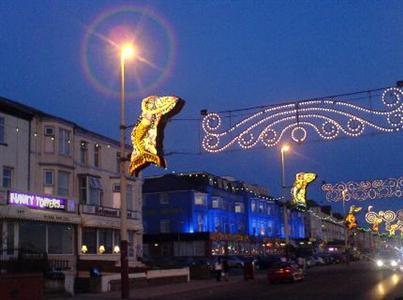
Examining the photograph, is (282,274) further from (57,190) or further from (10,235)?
(10,235)

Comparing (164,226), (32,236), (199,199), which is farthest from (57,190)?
(199,199)

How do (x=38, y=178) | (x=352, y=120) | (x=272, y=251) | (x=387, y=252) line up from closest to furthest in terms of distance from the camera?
(x=352, y=120) → (x=38, y=178) → (x=387, y=252) → (x=272, y=251)

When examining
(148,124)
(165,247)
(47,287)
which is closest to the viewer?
(148,124)

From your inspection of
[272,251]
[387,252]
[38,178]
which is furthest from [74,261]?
[272,251]

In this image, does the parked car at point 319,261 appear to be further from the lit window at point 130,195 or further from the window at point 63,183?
the window at point 63,183

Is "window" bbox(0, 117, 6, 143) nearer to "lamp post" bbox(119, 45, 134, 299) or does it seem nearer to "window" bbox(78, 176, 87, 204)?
"window" bbox(78, 176, 87, 204)

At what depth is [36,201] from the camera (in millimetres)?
39469

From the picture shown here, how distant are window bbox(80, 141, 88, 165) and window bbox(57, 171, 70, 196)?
2.28 m

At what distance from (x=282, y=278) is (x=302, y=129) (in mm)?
19214

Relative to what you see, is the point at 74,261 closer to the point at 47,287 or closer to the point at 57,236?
the point at 57,236

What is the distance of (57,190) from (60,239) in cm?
305

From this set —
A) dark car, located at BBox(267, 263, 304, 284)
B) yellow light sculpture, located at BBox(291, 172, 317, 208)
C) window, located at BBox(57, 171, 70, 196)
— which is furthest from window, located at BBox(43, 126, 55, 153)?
yellow light sculpture, located at BBox(291, 172, 317, 208)

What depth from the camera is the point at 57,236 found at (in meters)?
43.1

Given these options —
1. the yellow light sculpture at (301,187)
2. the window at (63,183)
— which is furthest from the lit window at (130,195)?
the yellow light sculpture at (301,187)
